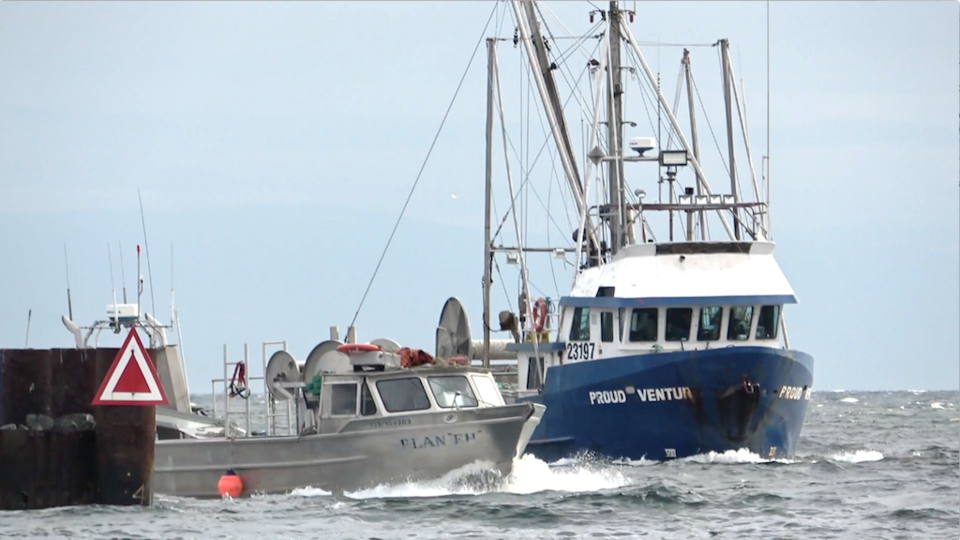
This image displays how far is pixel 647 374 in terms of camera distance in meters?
36.2

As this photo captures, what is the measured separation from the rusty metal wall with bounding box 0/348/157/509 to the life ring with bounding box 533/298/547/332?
73.8ft

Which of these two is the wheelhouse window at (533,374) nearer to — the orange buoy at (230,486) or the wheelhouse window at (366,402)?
the wheelhouse window at (366,402)

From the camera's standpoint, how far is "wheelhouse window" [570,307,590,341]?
3975 centimetres

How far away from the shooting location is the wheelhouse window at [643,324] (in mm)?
37812

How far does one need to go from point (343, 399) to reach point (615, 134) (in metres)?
15.5

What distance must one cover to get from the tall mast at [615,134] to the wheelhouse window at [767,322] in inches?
166

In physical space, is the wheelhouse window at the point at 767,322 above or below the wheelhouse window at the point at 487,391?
above

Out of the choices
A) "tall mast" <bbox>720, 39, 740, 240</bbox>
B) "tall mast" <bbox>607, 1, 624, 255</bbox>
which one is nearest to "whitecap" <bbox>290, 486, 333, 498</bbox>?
"tall mast" <bbox>607, 1, 624, 255</bbox>

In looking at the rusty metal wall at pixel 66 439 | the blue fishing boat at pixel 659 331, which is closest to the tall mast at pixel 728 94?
the blue fishing boat at pixel 659 331

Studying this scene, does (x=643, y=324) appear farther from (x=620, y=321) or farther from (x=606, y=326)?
(x=606, y=326)

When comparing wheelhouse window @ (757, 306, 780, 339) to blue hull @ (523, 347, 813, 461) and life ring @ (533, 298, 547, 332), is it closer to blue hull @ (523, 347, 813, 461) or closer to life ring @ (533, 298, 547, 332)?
blue hull @ (523, 347, 813, 461)

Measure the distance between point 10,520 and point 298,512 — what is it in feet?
17.5

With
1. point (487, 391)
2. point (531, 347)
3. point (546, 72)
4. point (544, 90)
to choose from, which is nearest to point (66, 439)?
point (487, 391)

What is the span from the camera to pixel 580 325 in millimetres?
40094
